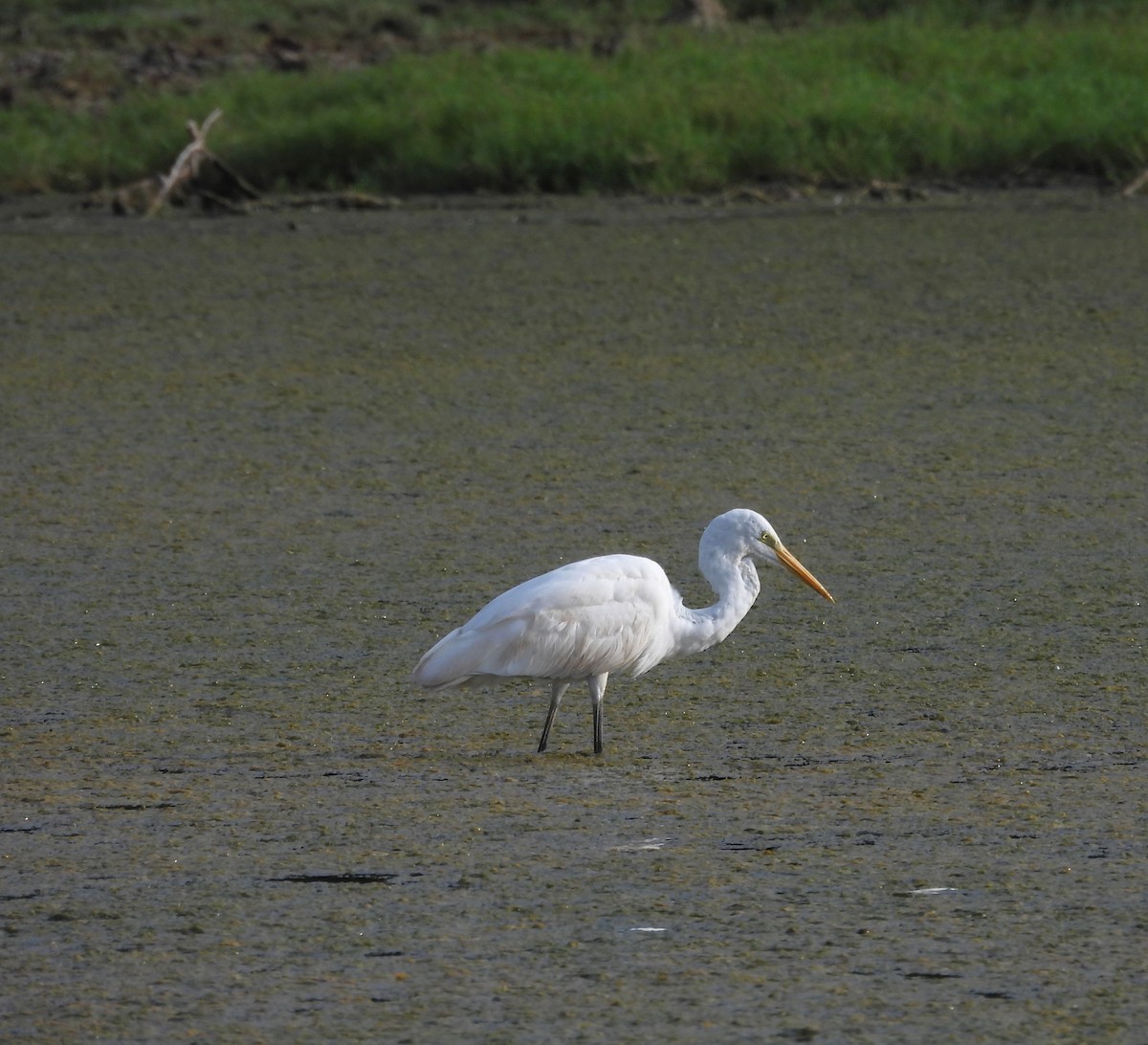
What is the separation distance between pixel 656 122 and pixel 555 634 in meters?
9.33

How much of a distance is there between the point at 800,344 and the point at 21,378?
2986 mm

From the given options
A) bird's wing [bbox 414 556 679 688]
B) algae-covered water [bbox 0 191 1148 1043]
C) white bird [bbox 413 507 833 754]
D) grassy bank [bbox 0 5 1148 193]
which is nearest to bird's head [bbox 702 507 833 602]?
white bird [bbox 413 507 833 754]

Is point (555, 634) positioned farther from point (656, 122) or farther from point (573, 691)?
point (656, 122)

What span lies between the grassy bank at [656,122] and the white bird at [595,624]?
8.80 m

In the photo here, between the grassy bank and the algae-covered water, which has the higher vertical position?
the grassy bank

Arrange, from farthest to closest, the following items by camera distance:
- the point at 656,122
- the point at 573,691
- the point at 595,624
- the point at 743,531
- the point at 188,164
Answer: the point at 656,122 < the point at 188,164 < the point at 573,691 < the point at 743,531 < the point at 595,624

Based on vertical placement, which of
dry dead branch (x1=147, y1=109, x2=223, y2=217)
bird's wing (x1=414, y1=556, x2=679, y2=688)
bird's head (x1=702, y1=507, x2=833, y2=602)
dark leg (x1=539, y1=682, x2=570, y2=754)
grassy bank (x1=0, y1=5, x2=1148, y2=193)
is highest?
grassy bank (x1=0, y1=5, x2=1148, y2=193)

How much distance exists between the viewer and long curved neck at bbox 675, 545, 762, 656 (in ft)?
14.5

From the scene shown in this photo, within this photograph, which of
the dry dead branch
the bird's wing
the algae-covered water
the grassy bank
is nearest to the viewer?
the algae-covered water

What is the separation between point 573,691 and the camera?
194 inches

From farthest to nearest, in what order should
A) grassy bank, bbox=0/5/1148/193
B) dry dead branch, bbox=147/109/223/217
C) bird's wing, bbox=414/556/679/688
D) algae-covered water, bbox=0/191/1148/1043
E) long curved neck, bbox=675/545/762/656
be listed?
grassy bank, bbox=0/5/1148/193
dry dead branch, bbox=147/109/223/217
long curved neck, bbox=675/545/762/656
bird's wing, bbox=414/556/679/688
algae-covered water, bbox=0/191/1148/1043

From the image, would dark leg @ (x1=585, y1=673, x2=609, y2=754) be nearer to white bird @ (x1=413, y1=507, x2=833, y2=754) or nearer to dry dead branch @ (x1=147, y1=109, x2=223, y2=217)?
white bird @ (x1=413, y1=507, x2=833, y2=754)

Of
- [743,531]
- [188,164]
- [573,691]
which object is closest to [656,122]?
[188,164]

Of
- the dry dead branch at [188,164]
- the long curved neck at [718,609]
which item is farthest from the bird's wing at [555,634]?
the dry dead branch at [188,164]
